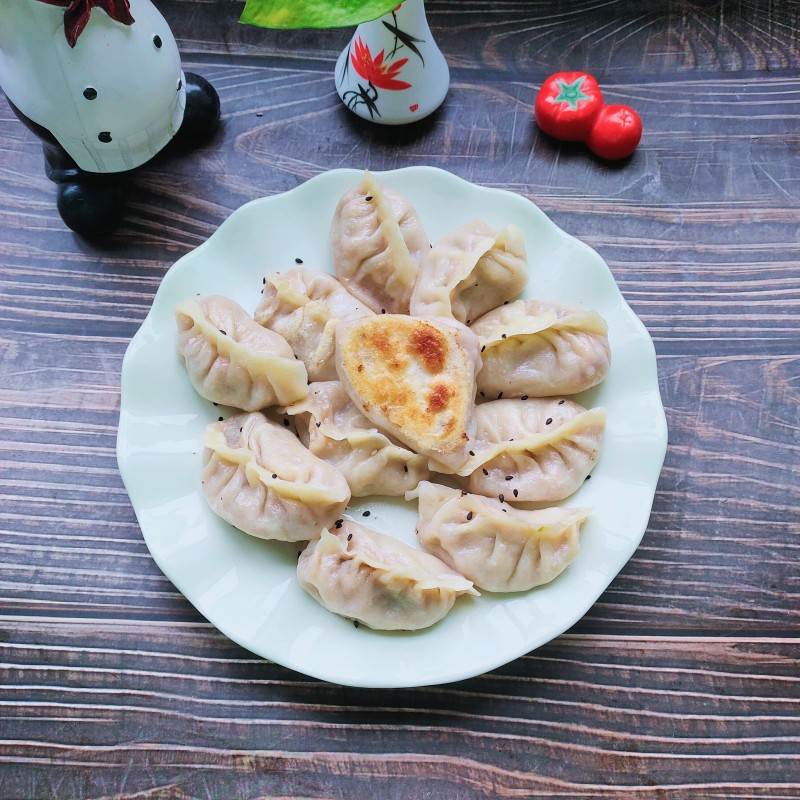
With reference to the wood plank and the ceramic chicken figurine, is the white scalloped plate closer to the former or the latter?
the wood plank

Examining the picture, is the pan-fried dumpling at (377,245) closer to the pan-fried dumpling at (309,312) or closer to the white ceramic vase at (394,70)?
the pan-fried dumpling at (309,312)

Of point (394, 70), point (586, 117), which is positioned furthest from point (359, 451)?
point (586, 117)

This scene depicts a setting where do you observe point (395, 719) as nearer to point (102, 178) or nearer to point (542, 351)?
point (542, 351)

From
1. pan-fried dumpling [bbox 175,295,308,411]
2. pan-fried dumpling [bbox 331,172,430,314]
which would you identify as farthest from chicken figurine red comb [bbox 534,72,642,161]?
pan-fried dumpling [bbox 175,295,308,411]

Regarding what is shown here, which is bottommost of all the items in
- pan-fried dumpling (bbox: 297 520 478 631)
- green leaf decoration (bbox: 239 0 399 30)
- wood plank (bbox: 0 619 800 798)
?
wood plank (bbox: 0 619 800 798)

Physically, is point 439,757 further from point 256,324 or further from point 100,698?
point 256,324

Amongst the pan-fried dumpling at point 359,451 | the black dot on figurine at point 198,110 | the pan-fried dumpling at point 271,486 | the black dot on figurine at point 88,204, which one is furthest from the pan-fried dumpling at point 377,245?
the black dot on figurine at point 88,204
